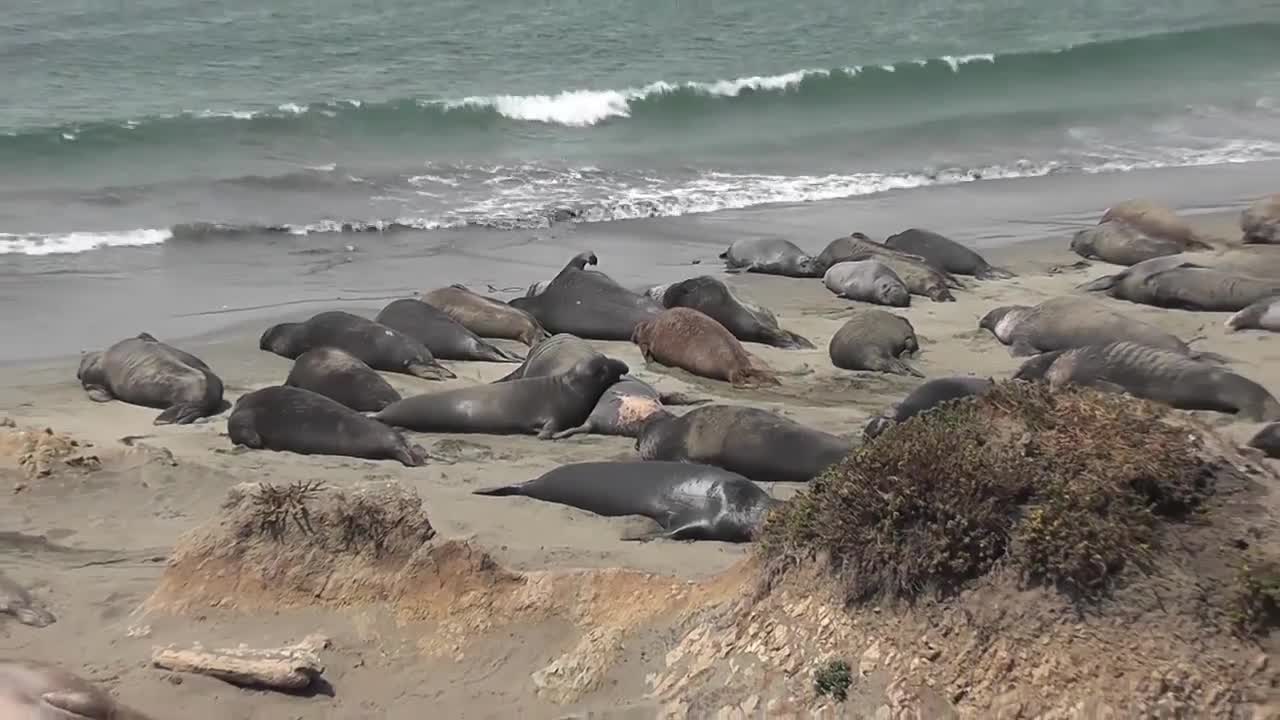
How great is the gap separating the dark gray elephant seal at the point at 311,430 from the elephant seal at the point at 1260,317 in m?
6.13

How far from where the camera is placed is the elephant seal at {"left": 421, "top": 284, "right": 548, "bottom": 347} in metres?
10.7

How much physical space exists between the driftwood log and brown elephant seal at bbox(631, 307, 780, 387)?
4963mm

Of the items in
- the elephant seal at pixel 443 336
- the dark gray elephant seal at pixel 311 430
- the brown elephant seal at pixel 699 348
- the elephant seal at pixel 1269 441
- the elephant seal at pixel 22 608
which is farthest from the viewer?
the elephant seal at pixel 443 336

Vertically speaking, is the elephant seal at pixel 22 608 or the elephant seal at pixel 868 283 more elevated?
the elephant seal at pixel 22 608

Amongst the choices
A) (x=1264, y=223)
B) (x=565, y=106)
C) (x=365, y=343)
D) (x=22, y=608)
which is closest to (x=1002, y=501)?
(x=22, y=608)

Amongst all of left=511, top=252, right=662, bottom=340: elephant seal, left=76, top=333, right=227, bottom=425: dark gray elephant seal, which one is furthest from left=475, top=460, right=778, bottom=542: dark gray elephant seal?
left=511, top=252, right=662, bottom=340: elephant seal

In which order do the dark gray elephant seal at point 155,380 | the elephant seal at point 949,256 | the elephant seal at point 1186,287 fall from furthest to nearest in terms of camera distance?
the elephant seal at point 949,256, the elephant seal at point 1186,287, the dark gray elephant seal at point 155,380

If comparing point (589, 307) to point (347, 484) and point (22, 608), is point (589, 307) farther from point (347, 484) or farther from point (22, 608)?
point (22, 608)

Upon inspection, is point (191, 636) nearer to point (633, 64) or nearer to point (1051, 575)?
point (1051, 575)

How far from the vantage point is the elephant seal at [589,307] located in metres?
10.7

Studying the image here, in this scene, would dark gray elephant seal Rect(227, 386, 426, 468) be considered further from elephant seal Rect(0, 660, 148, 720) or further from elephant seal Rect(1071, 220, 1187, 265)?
elephant seal Rect(1071, 220, 1187, 265)

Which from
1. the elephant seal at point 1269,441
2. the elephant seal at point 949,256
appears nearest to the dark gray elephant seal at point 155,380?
the elephant seal at point 1269,441

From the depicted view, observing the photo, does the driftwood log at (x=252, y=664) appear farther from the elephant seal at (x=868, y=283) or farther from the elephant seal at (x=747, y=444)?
the elephant seal at (x=868, y=283)

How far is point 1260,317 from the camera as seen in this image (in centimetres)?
1009
